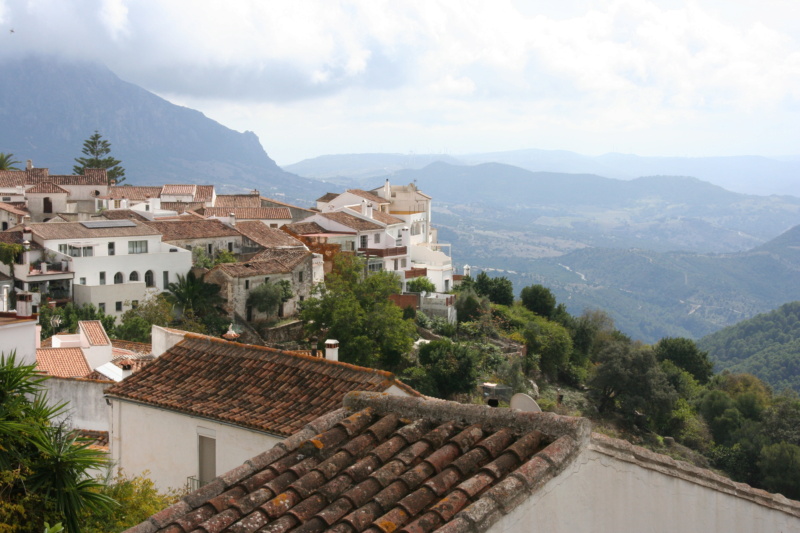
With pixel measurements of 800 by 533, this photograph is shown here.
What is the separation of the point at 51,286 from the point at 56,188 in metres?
20.6

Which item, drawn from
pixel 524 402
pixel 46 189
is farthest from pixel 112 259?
pixel 524 402

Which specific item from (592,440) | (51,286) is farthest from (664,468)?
(51,286)

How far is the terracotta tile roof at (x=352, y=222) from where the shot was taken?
5562 centimetres

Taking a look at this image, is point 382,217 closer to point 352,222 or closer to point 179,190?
point 352,222

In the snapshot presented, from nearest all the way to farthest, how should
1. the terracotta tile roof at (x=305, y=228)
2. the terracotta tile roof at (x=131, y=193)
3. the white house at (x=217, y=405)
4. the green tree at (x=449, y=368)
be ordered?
the white house at (x=217, y=405), the green tree at (x=449, y=368), the terracotta tile roof at (x=305, y=228), the terracotta tile roof at (x=131, y=193)

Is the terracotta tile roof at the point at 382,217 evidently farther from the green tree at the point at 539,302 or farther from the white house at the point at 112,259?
the white house at the point at 112,259

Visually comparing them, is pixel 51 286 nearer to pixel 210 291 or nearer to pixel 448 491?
pixel 210 291

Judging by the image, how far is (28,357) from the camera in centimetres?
1127

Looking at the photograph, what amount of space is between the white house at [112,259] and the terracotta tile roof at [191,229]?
1.82 meters

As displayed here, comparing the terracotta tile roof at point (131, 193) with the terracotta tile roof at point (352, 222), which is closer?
the terracotta tile roof at point (352, 222)

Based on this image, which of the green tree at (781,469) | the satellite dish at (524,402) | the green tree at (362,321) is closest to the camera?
the satellite dish at (524,402)

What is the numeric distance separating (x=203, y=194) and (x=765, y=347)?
3094 inches

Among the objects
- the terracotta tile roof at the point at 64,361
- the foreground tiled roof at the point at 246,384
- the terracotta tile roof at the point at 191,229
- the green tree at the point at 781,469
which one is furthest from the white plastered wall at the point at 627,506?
the terracotta tile roof at the point at 191,229

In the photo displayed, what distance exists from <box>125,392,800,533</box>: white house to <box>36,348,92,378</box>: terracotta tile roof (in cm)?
1692
